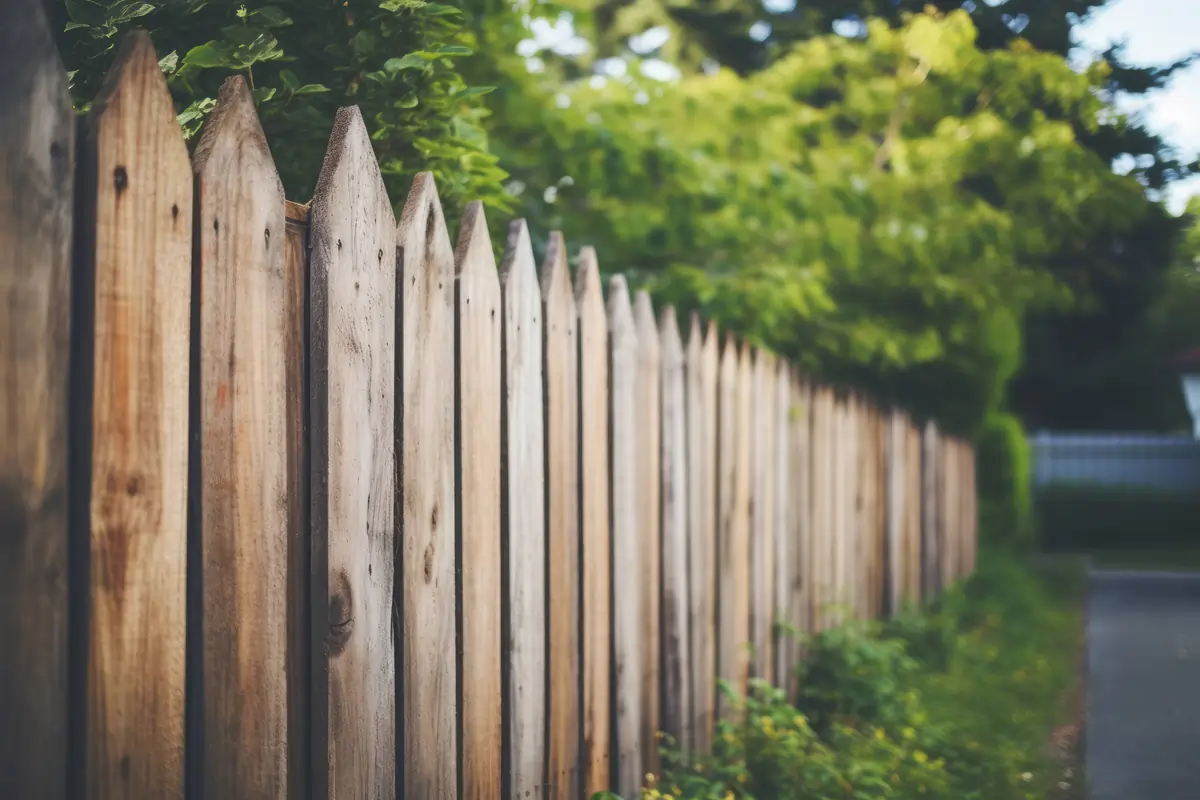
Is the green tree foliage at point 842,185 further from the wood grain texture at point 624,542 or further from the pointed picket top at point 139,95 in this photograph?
the pointed picket top at point 139,95

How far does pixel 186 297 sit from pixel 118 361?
0.17 meters

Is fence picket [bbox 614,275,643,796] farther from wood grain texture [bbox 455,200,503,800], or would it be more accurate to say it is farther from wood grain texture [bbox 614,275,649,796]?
wood grain texture [bbox 455,200,503,800]

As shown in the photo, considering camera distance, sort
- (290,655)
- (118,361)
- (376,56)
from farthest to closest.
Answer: (376,56) < (290,655) < (118,361)

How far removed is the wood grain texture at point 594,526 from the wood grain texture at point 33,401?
6.30 ft

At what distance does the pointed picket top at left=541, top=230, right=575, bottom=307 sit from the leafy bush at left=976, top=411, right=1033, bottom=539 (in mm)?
12751

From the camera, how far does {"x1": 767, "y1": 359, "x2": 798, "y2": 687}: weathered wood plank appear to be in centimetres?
542

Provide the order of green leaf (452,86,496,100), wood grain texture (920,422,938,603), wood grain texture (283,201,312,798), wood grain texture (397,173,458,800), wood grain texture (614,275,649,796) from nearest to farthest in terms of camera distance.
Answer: wood grain texture (283,201,312,798) < wood grain texture (397,173,458,800) < green leaf (452,86,496,100) < wood grain texture (614,275,649,796) < wood grain texture (920,422,938,603)

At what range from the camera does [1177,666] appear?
834 cm

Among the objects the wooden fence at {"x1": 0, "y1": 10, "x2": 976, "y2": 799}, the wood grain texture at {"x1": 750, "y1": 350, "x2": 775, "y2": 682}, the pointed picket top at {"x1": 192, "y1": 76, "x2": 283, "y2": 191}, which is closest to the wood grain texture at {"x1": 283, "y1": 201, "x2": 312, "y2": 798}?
the wooden fence at {"x1": 0, "y1": 10, "x2": 976, "y2": 799}

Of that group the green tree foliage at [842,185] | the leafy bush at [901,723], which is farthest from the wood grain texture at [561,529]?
the green tree foliage at [842,185]

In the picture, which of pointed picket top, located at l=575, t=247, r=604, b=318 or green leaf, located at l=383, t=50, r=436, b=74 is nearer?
green leaf, located at l=383, t=50, r=436, b=74

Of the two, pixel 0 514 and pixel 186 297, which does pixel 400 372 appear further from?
pixel 0 514

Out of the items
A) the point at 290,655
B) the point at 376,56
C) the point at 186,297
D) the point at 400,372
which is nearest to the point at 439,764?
the point at 290,655

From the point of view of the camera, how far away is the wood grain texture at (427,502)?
2332mm
